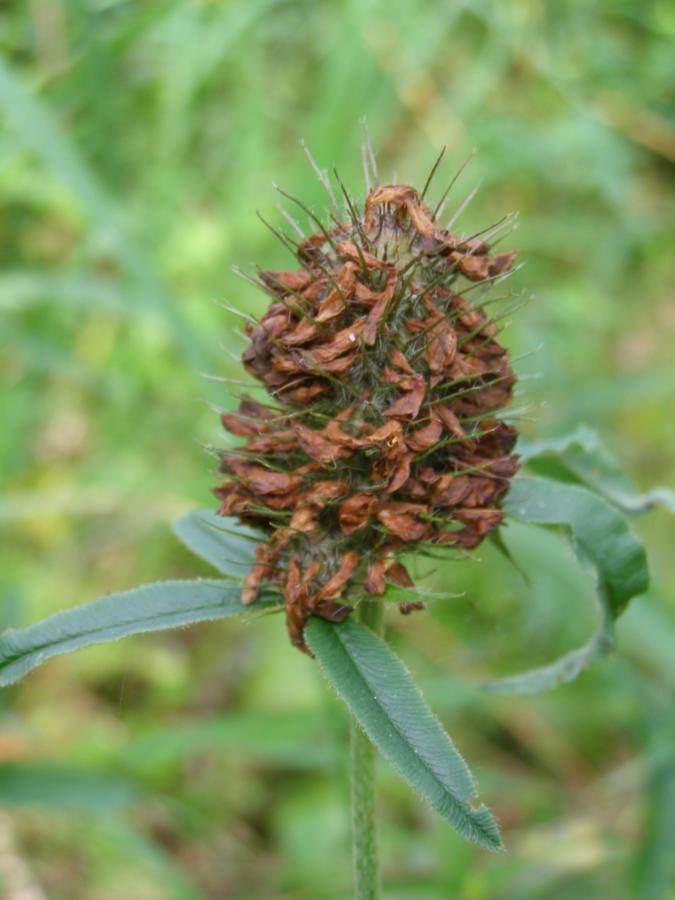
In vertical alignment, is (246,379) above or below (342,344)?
above

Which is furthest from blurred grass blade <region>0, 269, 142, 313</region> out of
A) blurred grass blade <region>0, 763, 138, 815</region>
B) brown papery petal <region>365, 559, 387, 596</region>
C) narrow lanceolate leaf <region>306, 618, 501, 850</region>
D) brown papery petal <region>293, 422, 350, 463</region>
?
narrow lanceolate leaf <region>306, 618, 501, 850</region>

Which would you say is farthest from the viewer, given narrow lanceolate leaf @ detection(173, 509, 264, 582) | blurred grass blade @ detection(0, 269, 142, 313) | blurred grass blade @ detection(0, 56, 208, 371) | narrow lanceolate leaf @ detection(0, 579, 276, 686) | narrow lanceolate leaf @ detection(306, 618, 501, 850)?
blurred grass blade @ detection(0, 269, 142, 313)

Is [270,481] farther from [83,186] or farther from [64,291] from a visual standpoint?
[64,291]

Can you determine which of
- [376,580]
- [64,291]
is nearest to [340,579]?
[376,580]

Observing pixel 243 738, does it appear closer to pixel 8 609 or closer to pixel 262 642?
pixel 8 609

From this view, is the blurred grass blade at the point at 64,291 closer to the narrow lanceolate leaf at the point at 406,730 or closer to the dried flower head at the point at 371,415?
the dried flower head at the point at 371,415

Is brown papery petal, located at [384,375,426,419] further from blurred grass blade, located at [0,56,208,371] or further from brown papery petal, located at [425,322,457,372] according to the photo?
blurred grass blade, located at [0,56,208,371]

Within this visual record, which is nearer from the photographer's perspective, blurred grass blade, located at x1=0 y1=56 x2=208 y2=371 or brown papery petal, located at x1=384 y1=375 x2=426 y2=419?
brown papery petal, located at x1=384 y1=375 x2=426 y2=419
